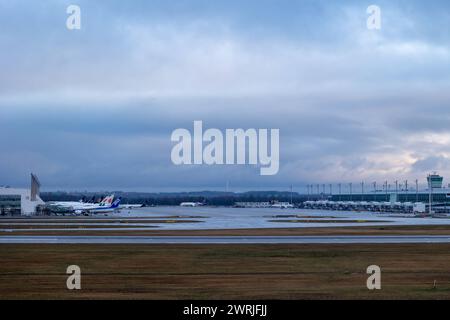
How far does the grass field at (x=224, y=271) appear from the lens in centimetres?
3038

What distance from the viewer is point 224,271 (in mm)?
38938

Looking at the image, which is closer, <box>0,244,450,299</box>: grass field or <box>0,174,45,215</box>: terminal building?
<box>0,244,450,299</box>: grass field

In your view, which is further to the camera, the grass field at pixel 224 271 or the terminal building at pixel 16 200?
the terminal building at pixel 16 200

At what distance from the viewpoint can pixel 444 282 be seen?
34625mm

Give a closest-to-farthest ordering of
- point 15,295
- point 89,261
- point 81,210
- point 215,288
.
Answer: point 15,295
point 215,288
point 89,261
point 81,210

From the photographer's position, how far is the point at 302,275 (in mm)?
37094

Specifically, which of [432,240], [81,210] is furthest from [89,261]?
[81,210]

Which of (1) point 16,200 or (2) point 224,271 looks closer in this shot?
(2) point 224,271

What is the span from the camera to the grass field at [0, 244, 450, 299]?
3038 centimetres

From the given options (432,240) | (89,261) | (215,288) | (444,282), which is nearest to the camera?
(215,288)
